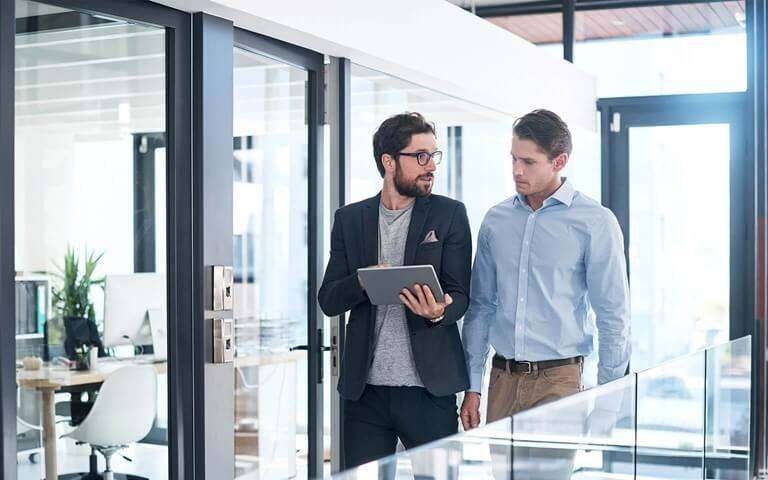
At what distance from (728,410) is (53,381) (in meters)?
3.10

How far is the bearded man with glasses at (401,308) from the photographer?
3334 mm

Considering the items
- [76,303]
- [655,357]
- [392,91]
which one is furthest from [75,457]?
[655,357]

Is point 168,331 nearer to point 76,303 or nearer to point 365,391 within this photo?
point 365,391

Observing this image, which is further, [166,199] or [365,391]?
[166,199]

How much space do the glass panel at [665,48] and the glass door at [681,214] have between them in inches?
4.3

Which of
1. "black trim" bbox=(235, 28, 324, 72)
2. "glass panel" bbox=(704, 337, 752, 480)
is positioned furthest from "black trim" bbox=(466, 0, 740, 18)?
"black trim" bbox=(235, 28, 324, 72)

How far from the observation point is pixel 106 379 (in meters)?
4.66

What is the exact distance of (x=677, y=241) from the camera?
7152 mm

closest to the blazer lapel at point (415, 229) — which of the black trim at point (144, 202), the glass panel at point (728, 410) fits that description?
the black trim at point (144, 202)

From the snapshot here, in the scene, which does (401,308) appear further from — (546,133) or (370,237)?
(546,133)

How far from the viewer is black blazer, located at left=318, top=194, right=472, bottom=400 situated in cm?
332

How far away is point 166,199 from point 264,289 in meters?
2.92

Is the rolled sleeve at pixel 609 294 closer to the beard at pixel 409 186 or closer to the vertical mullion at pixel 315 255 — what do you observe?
the beard at pixel 409 186

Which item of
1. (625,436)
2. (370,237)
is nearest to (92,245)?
(370,237)
